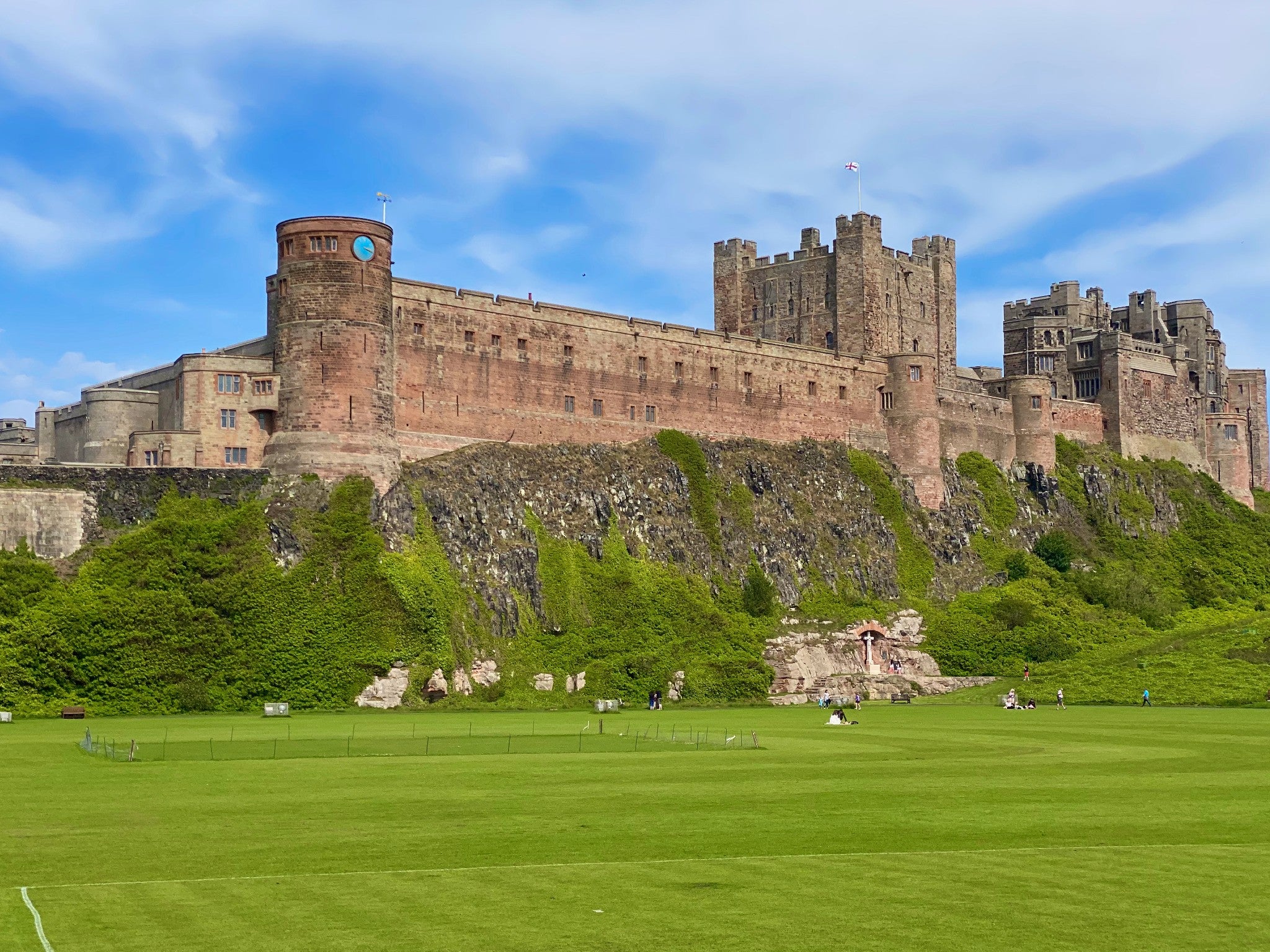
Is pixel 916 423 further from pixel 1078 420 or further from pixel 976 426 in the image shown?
pixel 1078 420

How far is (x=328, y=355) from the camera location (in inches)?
3152

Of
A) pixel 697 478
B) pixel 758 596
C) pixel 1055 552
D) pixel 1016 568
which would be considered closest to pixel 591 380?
pixel 697 478

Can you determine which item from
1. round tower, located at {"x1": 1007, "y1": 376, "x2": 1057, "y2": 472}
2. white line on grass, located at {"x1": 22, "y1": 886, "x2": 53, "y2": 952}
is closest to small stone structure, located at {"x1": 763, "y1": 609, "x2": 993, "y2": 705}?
round tower, located at {"x1": 1007, "y1": 376, "x2": 1057, "y2": 472}

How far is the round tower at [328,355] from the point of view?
7981 centimetres

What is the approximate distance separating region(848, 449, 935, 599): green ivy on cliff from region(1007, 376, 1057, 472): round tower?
14999 millimetres

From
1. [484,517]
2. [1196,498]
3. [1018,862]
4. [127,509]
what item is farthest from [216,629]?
[1196,498]

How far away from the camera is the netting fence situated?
1743 inches

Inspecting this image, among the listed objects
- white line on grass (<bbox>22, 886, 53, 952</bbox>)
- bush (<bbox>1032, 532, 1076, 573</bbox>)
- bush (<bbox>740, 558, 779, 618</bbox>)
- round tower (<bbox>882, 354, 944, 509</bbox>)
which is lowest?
white line on grass (<bbox>22, 886, 53, 952</bbox>)

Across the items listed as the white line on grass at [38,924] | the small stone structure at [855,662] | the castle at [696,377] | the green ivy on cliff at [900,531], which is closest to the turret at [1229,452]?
the castle at [696,377]

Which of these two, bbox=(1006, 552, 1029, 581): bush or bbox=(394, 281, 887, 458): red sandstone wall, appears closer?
bbox=(394, 281, 887, 458): red sandstone wall

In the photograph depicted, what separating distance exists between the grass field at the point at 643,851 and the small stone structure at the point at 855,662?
39.6 meters

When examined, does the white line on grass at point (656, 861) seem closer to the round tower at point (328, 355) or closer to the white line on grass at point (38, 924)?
the white line on grass at point (38, 924)

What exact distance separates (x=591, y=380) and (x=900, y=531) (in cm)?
2353

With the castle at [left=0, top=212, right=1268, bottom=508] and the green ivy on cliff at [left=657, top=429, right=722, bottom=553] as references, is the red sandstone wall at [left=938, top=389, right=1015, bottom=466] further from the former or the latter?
the green ivy on cliff at [left=657, top=429, right=722, bottom=553]
